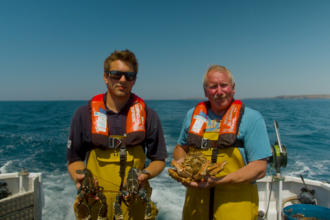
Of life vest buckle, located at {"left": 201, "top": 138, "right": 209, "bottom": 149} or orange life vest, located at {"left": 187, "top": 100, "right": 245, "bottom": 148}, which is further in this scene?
life vest buckle, located at {"left": 201, "top": 138, "right": 209, "bottom": 149}

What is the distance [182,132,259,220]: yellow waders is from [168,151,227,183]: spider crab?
245 millimetres

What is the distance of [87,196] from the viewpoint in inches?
96.7

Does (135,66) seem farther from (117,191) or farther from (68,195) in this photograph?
(68,195)

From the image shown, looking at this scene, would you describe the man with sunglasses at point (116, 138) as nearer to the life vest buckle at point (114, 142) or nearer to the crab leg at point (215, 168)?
the life vest buckle at point (114, 142)

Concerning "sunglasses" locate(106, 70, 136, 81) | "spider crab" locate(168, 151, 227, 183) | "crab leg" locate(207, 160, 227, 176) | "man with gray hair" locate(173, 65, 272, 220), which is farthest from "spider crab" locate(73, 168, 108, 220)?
"crab leg" locate(207, 160, 227, 176)

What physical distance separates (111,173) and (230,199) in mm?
1590

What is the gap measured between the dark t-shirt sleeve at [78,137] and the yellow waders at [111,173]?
0.16 metres

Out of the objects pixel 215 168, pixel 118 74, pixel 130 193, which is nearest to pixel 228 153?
pixel 215 168

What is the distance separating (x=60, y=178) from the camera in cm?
904

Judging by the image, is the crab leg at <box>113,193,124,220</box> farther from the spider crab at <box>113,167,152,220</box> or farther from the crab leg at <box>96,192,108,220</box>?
the crab leg at <box>96,192,108,220</box>

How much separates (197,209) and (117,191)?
116cm

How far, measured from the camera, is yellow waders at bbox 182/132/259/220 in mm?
2613

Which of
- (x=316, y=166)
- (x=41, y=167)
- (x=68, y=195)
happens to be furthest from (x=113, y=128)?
(x=316, y=166)

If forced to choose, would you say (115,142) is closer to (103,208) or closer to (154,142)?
(154,142)
